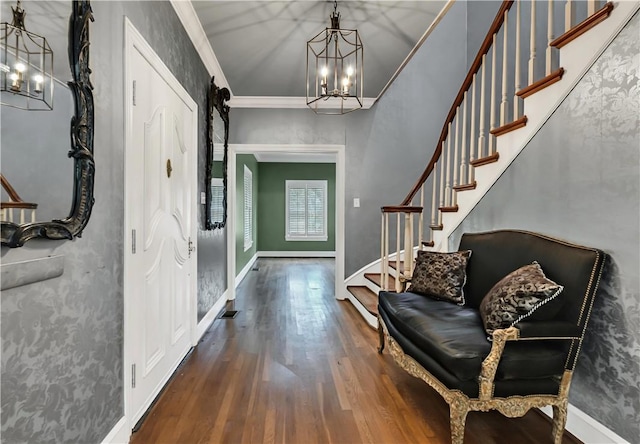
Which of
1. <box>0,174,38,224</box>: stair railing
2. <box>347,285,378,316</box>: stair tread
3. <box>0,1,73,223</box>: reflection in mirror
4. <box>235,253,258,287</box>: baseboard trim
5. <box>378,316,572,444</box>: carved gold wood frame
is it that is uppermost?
<box>0,1,73,223</box>: reflection in mirror

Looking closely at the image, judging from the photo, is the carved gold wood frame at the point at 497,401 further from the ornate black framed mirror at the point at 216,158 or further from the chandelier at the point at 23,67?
the ornate black framed mirror at the point at 216,158

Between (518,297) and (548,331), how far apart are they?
19 centimetres

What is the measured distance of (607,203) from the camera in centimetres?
161

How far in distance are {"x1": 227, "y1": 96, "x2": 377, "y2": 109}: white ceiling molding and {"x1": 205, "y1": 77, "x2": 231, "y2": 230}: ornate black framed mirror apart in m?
0.31

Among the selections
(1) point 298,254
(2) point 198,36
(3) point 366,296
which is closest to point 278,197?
(1) point 298,254

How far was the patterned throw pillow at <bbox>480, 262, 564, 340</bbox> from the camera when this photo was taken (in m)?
1.61

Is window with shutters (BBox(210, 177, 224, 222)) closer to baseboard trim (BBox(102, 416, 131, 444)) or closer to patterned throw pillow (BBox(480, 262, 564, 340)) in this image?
baseboard trim (BBox(102, 416, 131, 444))

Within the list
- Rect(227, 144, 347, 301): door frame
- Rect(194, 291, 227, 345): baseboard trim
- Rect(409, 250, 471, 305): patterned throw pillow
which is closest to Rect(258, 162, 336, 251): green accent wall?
Rect(227, 144, 347, 301): door frame

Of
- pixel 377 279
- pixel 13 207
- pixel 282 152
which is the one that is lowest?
pixel 377 279

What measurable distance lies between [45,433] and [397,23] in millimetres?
3244

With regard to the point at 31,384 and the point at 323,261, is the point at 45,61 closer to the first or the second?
the point at 31,384

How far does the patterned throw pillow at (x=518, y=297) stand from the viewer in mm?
1611

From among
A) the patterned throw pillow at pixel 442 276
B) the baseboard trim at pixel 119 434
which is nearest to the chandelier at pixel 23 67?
the baseboard trim at pixel 119 434

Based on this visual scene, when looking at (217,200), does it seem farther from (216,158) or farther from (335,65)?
(335,65)
